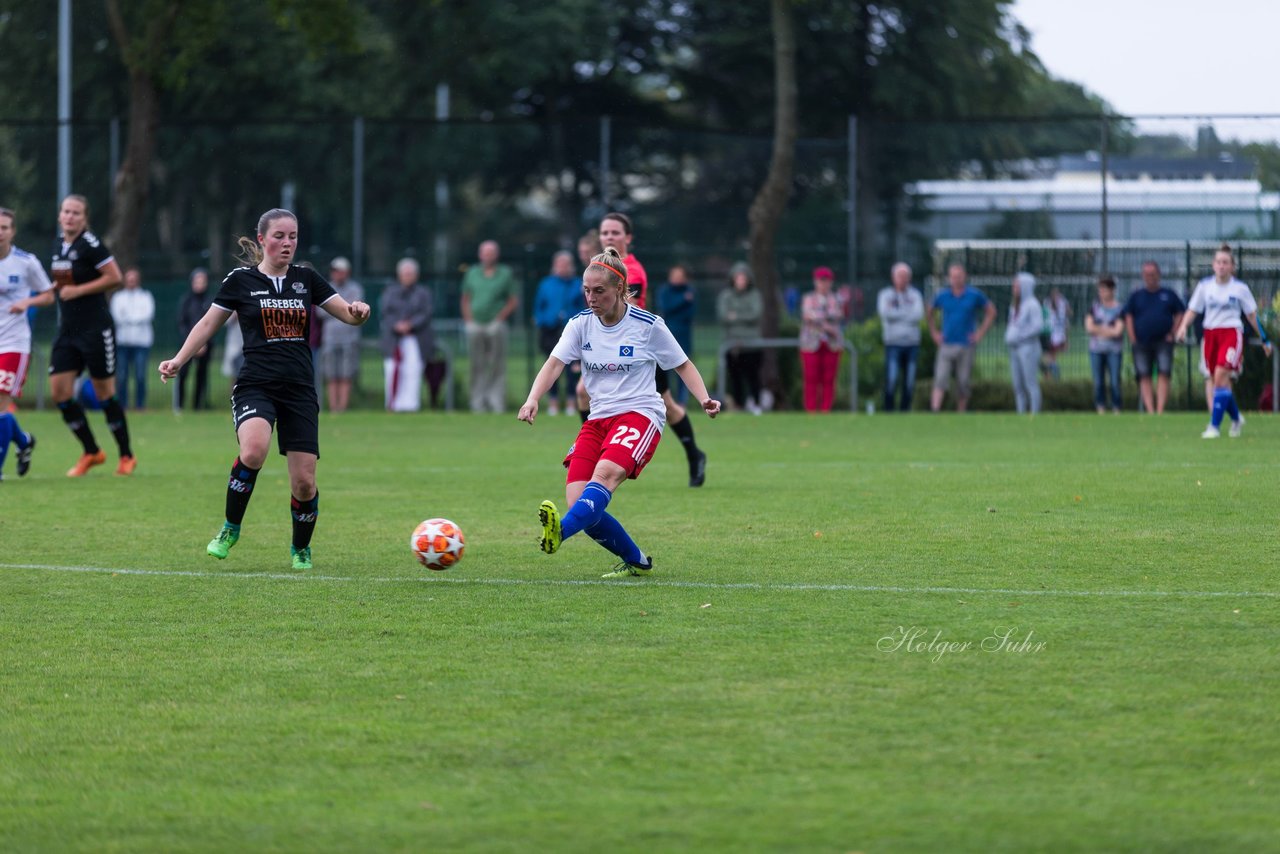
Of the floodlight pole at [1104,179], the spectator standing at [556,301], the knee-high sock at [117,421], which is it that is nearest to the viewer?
the knee-high sock at [117,421]

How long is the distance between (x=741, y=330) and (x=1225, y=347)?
7888 millimetres

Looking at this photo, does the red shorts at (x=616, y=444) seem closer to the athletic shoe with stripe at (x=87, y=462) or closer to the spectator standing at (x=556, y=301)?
the athletic shoe with stripe at (x=87, y=462)

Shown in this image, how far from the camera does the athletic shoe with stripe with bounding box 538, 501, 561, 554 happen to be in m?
7.84

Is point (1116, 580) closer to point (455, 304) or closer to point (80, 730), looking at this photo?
point (80, 730)

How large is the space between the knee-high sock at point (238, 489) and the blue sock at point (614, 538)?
1813mm

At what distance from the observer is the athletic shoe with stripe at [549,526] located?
25.7 feet

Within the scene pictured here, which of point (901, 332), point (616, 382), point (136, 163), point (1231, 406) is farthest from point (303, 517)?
point (136, 163)

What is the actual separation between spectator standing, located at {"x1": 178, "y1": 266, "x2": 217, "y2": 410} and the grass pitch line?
14.3 m

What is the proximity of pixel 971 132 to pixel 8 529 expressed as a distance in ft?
60.5

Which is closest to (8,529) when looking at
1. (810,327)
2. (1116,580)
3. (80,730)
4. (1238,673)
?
(80,730)

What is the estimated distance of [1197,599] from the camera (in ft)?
24.7

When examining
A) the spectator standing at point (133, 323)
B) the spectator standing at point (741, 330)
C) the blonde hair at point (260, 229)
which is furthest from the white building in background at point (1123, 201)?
the blonde hair at point (260, 229)

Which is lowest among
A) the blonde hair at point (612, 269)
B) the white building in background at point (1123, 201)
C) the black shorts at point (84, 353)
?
the black shorts at point (84, 353)

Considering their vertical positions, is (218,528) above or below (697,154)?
below
